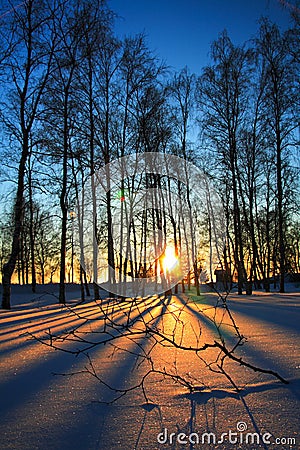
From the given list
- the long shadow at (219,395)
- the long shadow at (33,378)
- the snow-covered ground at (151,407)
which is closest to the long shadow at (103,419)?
the snow-covered ground at (151,407)

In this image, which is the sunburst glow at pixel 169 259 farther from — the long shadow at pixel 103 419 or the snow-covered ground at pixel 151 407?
the long shadow at pixel 103 419

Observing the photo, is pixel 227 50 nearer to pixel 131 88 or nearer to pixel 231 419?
pixel 131 88

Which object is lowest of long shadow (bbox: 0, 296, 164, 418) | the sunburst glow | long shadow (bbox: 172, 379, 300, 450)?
long shadow (bbox: 0, 296, 164, 418)

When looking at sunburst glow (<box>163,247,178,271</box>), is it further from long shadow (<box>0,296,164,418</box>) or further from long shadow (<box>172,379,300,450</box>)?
long shadow (<box>172,379,300,450</box>)

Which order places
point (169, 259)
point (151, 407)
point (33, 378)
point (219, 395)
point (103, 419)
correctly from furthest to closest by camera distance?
point (169, 259) < point (33, 378) < point (219, 395) < point (151, 407) < point (103, 419)

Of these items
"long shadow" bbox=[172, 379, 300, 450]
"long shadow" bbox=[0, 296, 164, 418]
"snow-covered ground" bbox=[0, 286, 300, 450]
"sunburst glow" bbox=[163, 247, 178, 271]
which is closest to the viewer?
"snow-covered ground" bbox=[0, 286, 300, 450]

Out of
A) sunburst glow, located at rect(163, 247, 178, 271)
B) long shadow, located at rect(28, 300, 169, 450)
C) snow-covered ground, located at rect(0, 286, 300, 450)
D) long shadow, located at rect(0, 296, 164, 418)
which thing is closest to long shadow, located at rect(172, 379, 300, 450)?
snow-covered ground, located at rect(0, 286, 300, 450)

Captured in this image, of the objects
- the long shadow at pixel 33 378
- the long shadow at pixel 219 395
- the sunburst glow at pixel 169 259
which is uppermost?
the sunburst glow at pixel 169 259

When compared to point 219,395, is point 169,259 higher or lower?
higher

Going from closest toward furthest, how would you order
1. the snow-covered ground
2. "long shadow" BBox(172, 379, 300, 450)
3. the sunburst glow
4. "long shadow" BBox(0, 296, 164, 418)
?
the snow-covered ground < "long shadow" BBox(172, 379, 300, 450) < "long shadow" BBox(0, 296, 164, 418) < the sunburst glow

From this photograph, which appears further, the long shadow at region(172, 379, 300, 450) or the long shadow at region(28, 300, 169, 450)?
the long shadow at region(172, 379, 300, 450)

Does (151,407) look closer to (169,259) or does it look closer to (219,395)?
(219,395)

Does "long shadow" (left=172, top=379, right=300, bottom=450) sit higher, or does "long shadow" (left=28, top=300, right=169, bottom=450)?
"long shadow" (left=172, top=379, right=300, bottom=450)

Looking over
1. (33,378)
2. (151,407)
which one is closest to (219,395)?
(151,407)
